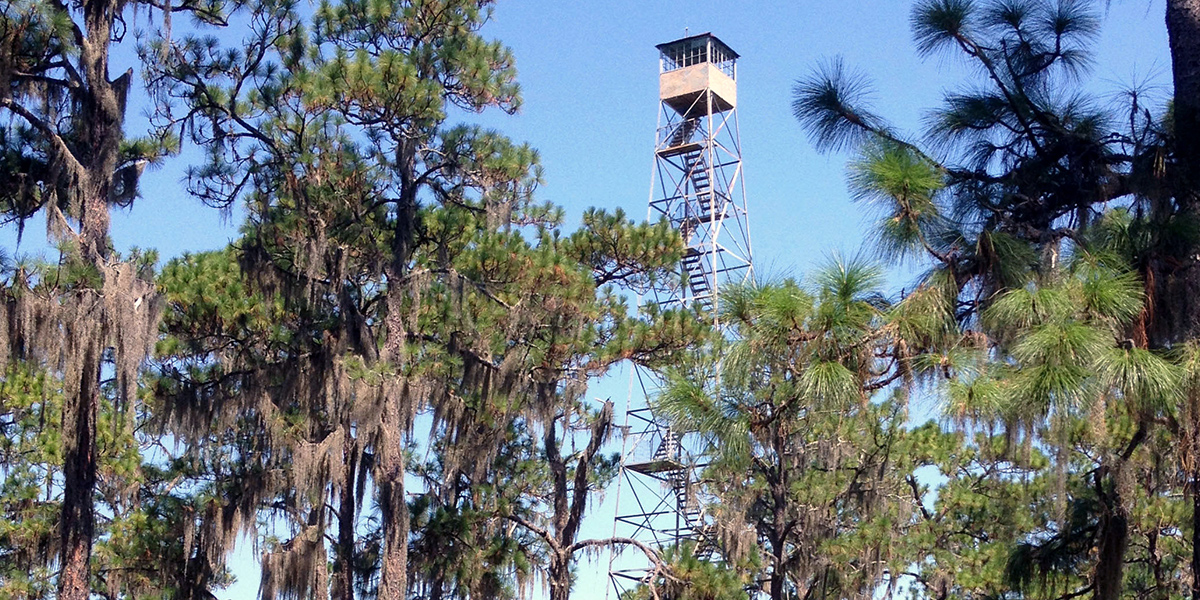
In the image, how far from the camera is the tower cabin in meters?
27.2

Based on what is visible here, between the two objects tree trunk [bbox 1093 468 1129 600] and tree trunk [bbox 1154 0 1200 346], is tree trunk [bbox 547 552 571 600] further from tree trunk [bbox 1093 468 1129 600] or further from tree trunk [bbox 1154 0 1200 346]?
tree trunk [bbox 1154 0 1200 346]

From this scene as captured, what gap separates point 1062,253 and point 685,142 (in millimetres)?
21862

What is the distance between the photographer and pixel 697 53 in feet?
92.1

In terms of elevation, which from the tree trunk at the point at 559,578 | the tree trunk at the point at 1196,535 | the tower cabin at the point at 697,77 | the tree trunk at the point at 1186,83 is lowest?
the tree trunk at the point at 1196,535

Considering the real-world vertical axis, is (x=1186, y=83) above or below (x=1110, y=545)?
above

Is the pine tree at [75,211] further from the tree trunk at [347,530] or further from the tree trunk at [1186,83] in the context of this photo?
the tree trunk at [1186,83]

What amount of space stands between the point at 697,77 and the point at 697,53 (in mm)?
1014

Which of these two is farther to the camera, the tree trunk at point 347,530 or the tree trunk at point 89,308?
the tree trunk at point 347,530

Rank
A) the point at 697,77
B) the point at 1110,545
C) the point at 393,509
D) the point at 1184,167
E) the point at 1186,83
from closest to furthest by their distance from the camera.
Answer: the point at 1184,167
the point at 1186,83
the point at 1110,545
the point at 393,509
the point at 697,77

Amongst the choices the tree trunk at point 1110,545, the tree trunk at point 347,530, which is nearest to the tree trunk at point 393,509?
the tree trunk at point 347,530

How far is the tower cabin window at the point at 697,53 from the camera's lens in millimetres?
27766

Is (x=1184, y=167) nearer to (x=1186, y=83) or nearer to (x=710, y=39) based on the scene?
(x=1186, y=83)

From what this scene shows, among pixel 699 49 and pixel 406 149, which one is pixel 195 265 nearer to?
pixel 406 149

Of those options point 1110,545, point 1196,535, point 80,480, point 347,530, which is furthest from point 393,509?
point 1196,535
